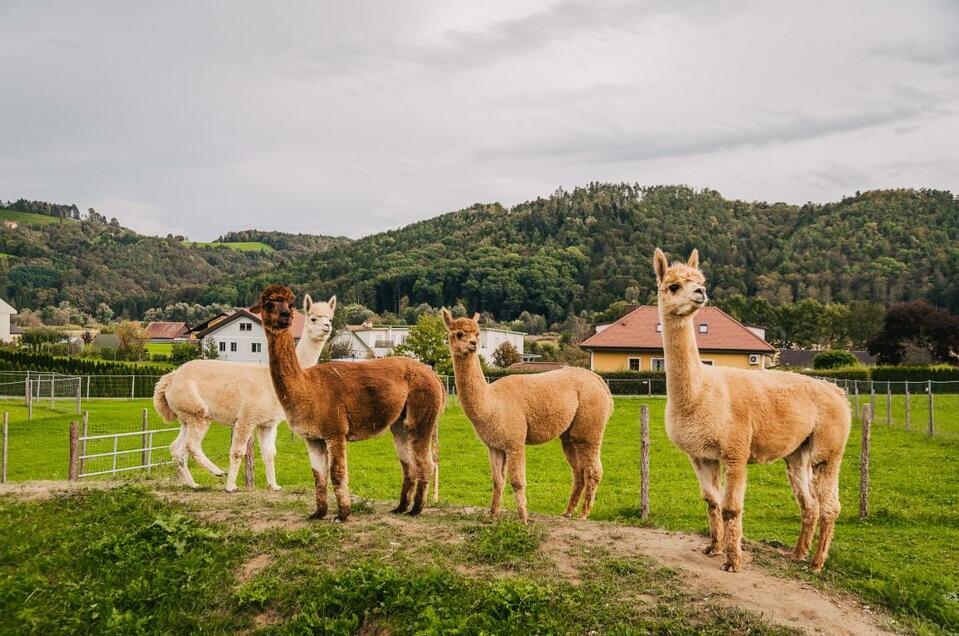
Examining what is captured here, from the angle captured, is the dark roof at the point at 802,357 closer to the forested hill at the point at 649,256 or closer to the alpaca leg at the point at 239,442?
the forested hill at the point at 649,256

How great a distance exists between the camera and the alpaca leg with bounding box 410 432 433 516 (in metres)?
9.12

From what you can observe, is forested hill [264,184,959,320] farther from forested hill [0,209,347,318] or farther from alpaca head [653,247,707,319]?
alpaca head [653,247,707,319]

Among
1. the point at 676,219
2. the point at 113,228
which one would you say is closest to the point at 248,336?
the point at 676,219

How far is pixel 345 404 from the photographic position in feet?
28.5

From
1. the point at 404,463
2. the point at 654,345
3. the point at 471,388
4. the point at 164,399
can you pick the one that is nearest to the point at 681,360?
the point at 471,388

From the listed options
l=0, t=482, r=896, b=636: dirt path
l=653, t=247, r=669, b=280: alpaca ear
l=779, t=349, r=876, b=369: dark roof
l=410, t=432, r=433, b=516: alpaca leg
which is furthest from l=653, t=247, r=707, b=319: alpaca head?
l=779, t=349, r=876, b=369: dark roof

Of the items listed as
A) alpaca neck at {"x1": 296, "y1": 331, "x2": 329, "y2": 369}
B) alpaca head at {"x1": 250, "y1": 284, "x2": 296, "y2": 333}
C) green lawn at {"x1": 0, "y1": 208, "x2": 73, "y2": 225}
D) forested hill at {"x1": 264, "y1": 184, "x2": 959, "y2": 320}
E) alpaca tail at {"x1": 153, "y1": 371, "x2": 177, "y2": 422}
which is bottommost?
alpaca tail at {"x1": 153, "y1": 371, "x2": 177, "y2": 422}

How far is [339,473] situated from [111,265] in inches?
6213

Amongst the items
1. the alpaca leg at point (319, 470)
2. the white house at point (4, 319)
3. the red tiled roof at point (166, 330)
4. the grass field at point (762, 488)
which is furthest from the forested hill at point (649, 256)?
the alpaca leg at point (319, 470)

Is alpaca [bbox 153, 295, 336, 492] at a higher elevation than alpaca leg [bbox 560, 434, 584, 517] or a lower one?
higher

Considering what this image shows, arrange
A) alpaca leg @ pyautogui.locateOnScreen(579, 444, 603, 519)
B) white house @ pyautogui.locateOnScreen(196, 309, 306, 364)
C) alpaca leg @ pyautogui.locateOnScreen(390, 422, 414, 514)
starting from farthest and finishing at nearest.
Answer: white house @ pyautogui.locateOnScreen(196, 309, 306, 364) < alpaca leg @ pyautogui.locateOnScreen(579, 444, 603, 519) < alpaca leg @ pyautogui.locateOnScreen(390, 422, 414, 514)

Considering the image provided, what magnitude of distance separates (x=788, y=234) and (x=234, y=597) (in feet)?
437

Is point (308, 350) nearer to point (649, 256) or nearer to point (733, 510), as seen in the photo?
point (733, 510)

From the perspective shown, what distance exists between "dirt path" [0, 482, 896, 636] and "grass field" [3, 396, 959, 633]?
0.70 metres
